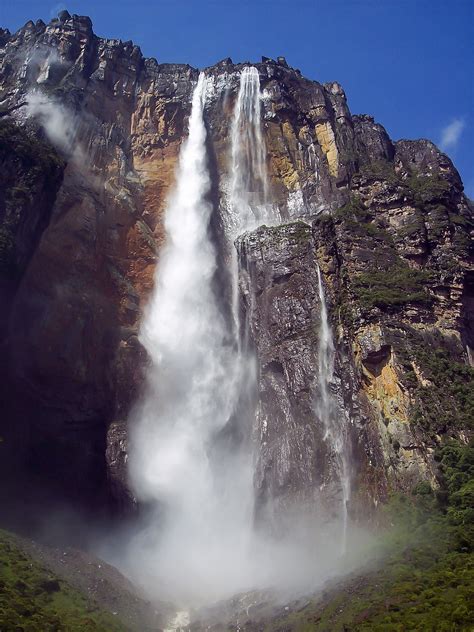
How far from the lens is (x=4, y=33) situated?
62.8 m

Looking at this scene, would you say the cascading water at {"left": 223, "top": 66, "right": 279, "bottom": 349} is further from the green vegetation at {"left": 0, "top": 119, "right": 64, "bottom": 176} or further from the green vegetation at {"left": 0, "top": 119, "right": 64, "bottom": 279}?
the green vegetation at {"left": 0, "top": 119, "right": 64, "bottom": 176}

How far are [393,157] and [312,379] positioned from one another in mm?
27556

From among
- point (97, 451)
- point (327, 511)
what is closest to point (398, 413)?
point (327, 511)

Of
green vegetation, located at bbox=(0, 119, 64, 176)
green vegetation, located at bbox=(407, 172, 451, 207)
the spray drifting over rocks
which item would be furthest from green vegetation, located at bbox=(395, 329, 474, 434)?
green vegetation, located at bbox=(0, 119, 64, 176)

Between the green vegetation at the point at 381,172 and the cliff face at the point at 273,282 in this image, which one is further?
the green vegetation at the point at 381,172

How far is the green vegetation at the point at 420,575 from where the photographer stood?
1814cm

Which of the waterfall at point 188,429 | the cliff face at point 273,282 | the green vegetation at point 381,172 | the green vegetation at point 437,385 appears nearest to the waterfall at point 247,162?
the cliff face at point 273,282

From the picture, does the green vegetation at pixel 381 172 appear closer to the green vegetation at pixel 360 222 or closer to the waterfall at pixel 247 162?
the green vegetation at pixel 360 222

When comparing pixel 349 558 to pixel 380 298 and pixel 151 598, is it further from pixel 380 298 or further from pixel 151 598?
pixel 380 298

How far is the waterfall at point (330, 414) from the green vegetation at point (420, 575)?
14.1ft

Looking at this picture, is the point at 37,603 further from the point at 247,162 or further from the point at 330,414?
the point at 247,162

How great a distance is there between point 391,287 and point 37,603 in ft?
86.5

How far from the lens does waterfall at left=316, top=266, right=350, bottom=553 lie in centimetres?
3139

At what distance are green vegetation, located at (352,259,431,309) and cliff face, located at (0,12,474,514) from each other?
0.12m
